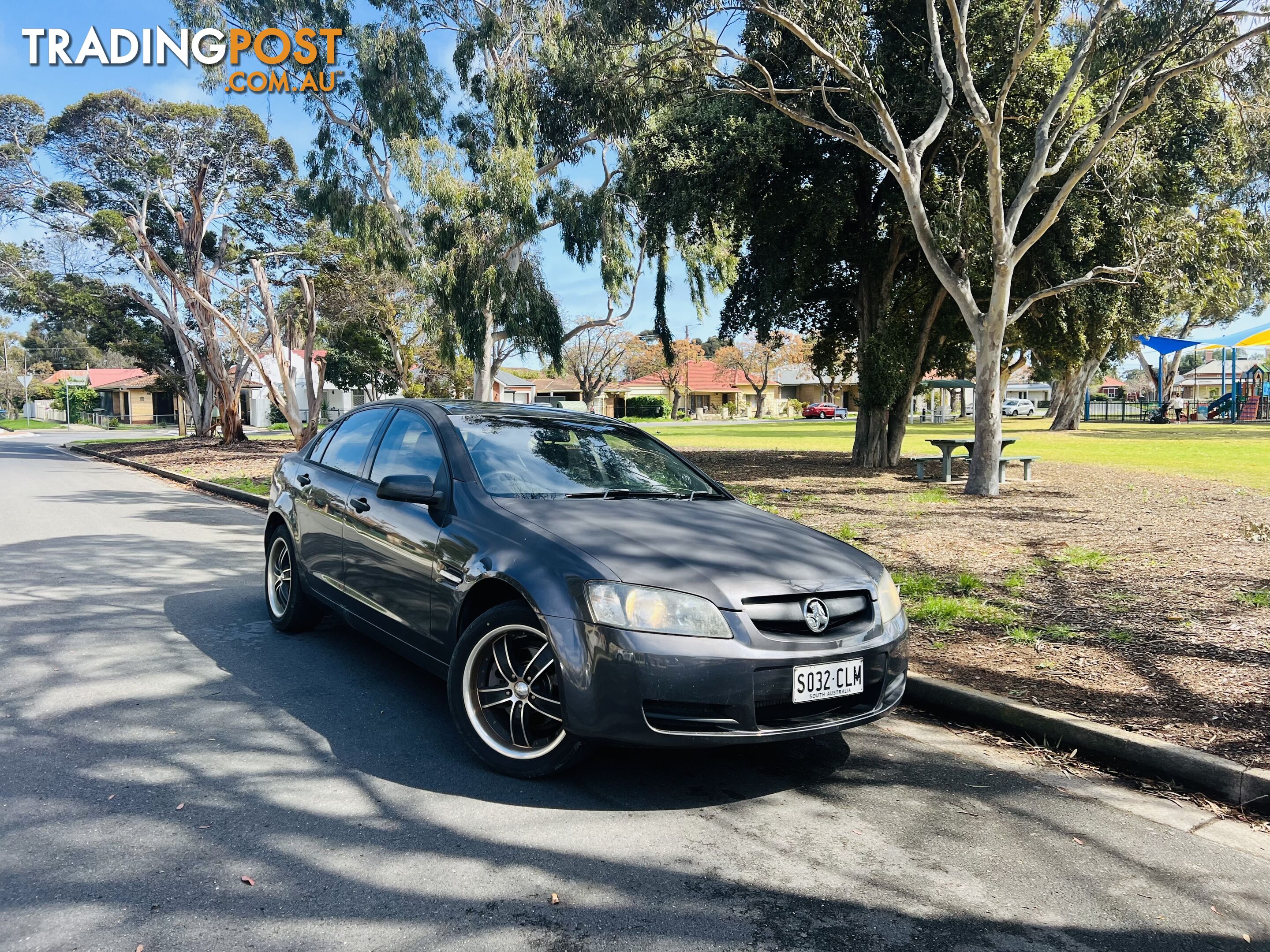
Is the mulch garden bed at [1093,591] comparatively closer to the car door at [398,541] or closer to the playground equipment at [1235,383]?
the car door at [398,541]

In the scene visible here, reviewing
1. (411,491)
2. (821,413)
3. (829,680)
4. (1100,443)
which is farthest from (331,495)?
(821,413)

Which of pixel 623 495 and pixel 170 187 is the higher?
pixel 170 187

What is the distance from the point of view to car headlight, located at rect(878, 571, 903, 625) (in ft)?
12.4

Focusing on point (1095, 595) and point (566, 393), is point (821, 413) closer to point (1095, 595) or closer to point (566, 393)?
point (566, 393)

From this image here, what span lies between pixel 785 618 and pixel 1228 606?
4.53 metres

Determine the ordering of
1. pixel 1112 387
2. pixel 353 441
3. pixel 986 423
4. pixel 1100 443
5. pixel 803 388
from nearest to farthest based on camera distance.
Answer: pixel 353 441, pixel 986 423, pixel 1100 443, pixel 803 388, pixel 1112 387

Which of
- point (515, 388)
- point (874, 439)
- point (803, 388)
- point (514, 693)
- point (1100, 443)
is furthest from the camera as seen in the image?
point (803, 388)

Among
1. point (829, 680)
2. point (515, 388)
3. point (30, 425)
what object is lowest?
point (829, 680)

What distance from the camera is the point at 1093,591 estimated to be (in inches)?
268

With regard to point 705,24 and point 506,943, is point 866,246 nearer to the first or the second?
point 705,24

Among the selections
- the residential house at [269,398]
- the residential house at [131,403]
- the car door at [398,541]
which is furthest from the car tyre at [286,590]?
the residential house at [131,403]

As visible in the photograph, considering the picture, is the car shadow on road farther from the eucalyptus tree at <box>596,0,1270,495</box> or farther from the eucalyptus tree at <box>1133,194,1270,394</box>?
the eucalyptus tree at <box>1133,194,1270,394</box>

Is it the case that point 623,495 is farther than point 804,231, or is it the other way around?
point 804,231

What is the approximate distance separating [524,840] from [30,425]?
243ft
